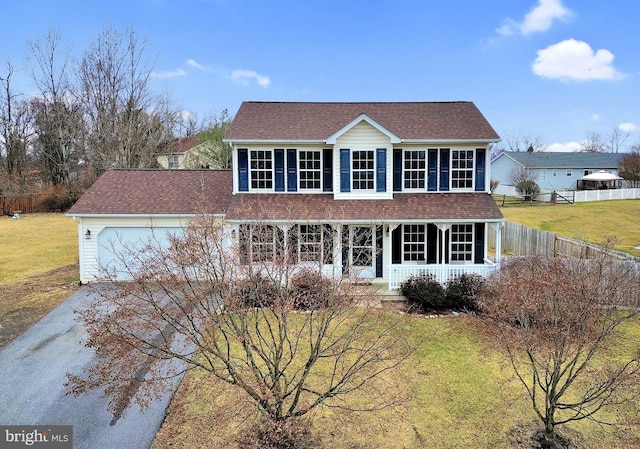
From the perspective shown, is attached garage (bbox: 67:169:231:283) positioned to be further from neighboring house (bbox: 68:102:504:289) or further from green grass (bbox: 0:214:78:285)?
green grass (bbox: 0:214:78:285)

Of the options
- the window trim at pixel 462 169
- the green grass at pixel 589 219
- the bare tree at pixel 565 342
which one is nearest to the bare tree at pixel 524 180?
the green grass at pixel 589 219

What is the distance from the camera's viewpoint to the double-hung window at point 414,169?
55.0ft

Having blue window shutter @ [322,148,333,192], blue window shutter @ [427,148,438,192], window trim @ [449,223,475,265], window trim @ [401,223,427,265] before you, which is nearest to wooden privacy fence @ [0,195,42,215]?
blue window shutter @ [322,148,333,192]

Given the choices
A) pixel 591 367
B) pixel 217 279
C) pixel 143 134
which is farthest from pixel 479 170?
pixel 143 134

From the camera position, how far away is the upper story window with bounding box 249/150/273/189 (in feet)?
54.7

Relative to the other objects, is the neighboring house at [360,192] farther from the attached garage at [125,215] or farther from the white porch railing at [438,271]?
the white porch railing at [438,271]

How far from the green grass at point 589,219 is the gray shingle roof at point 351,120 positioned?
452 inches

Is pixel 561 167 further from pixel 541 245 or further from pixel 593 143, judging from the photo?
pixel 593 143

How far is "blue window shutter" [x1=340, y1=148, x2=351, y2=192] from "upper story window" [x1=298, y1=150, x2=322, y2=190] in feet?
3.20

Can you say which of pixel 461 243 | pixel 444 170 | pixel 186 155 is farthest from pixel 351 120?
pixel 186 155

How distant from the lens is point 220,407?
8.06 m

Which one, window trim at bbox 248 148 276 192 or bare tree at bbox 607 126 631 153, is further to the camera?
bare tree at bbox 607 126 631 153

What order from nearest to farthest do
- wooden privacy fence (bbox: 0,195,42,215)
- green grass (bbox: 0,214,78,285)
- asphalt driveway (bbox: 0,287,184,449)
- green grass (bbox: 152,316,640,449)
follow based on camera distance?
green grass (bbox: 152,316,640,449), asphalt driveway (bbox: 0,287,184,449), green grass (bbox: 0,214,78,285), wooden privacy fence (bbox: 0,195,42,215)

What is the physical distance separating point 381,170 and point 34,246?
815 inches
